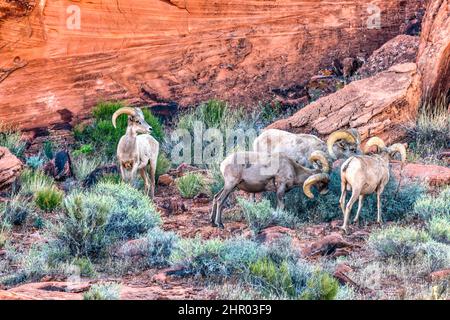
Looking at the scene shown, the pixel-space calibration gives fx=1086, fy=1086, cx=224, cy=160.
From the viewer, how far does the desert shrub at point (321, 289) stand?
35.6ft

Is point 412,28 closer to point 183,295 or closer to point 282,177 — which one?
point 282,177

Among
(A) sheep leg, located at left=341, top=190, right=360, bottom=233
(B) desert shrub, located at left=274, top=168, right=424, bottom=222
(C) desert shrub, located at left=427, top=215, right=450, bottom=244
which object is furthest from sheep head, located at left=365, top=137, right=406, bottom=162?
(C) desert shrub, located at left=427, top=215, right=450, bottom=244

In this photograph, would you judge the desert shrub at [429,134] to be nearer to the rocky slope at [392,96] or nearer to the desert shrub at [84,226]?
the rocky slope at [392,96]

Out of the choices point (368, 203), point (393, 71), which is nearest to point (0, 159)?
point (368, 203)

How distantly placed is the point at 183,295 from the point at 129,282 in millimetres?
1000

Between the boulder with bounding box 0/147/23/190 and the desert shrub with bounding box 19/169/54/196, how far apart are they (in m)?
0.27

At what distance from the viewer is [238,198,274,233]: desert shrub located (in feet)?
46.9

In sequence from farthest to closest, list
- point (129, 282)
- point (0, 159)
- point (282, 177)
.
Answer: point (0, 159), point (282, 177), point (129, 282)

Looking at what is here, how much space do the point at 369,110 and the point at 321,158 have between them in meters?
3.48

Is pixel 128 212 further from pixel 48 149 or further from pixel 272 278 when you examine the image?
pixel 48 149

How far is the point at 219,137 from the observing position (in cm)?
1909

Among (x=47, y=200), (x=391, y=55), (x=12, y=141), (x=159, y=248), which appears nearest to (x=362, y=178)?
(x=159, y=248)

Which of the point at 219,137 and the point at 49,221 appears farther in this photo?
the point at 219,137

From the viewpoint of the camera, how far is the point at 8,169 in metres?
15.9
